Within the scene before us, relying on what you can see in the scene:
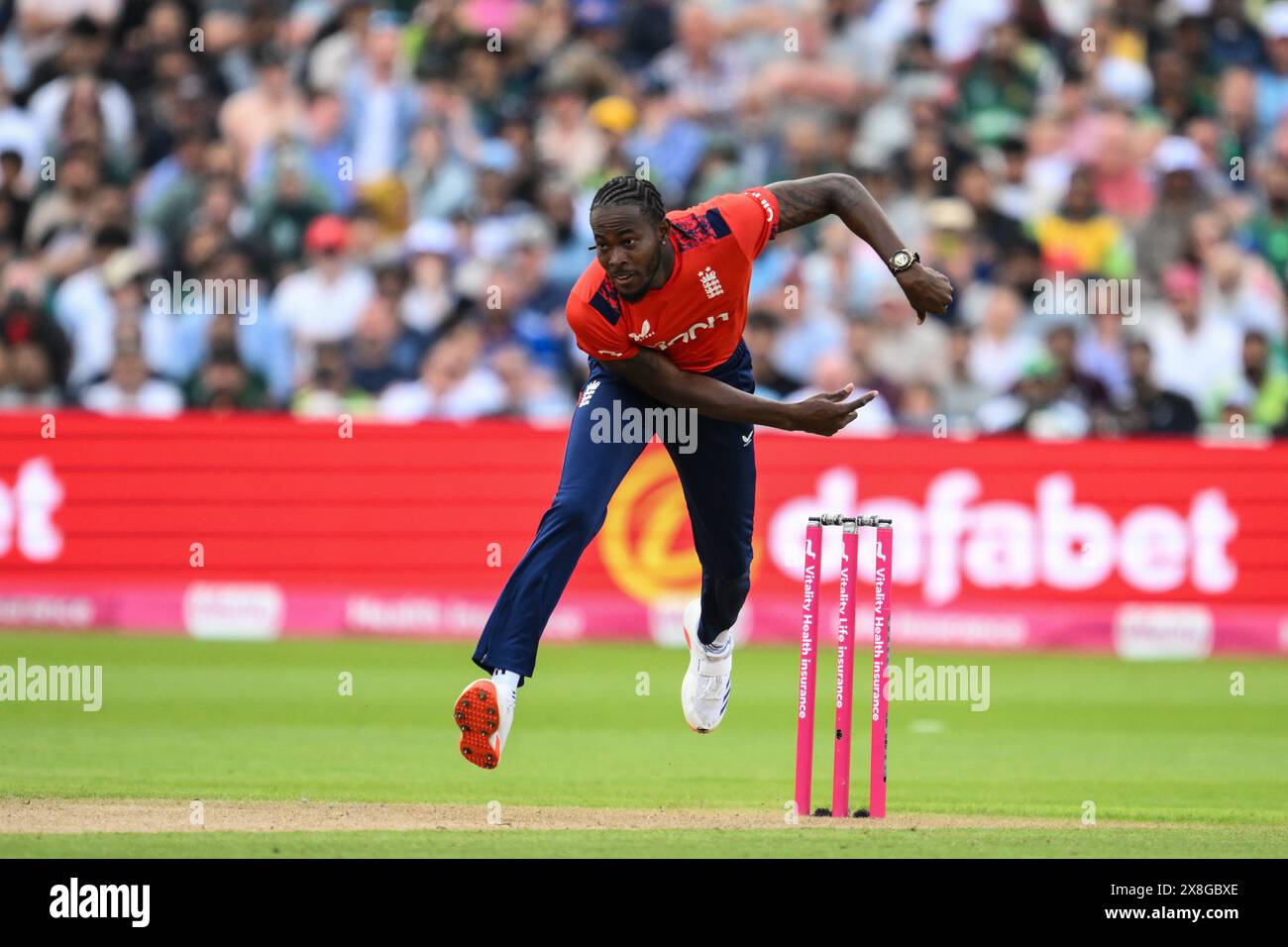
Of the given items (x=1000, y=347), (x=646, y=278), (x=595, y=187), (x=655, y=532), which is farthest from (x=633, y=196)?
(x=595, y=187)

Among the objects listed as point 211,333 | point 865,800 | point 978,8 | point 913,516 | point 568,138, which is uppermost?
point 978,8

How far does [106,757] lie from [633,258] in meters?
4.18

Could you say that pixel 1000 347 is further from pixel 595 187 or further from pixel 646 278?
pixel 646 278

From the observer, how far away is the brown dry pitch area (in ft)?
26.8

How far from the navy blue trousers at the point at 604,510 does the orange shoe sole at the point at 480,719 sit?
0.64ft

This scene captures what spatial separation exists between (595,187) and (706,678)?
8438mm

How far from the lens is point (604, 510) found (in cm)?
845

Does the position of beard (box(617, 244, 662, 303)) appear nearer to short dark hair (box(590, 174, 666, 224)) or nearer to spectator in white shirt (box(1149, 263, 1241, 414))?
short dark hair (box(590, 174, 666, 224))

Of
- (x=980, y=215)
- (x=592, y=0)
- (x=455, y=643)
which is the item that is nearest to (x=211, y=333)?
(x=455, y=643)

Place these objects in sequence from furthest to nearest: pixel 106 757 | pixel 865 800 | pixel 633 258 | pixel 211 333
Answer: pixel 211 333
pixel 106 757
pixel 865 800
pixel 633 258

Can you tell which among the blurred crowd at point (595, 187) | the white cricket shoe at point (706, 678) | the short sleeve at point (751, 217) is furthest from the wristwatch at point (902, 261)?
the blurred crowd at point (595, 187)

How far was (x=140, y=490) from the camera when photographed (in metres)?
15.2

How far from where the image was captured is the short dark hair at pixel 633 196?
7.98 metres

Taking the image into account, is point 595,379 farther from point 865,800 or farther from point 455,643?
point 455,643
